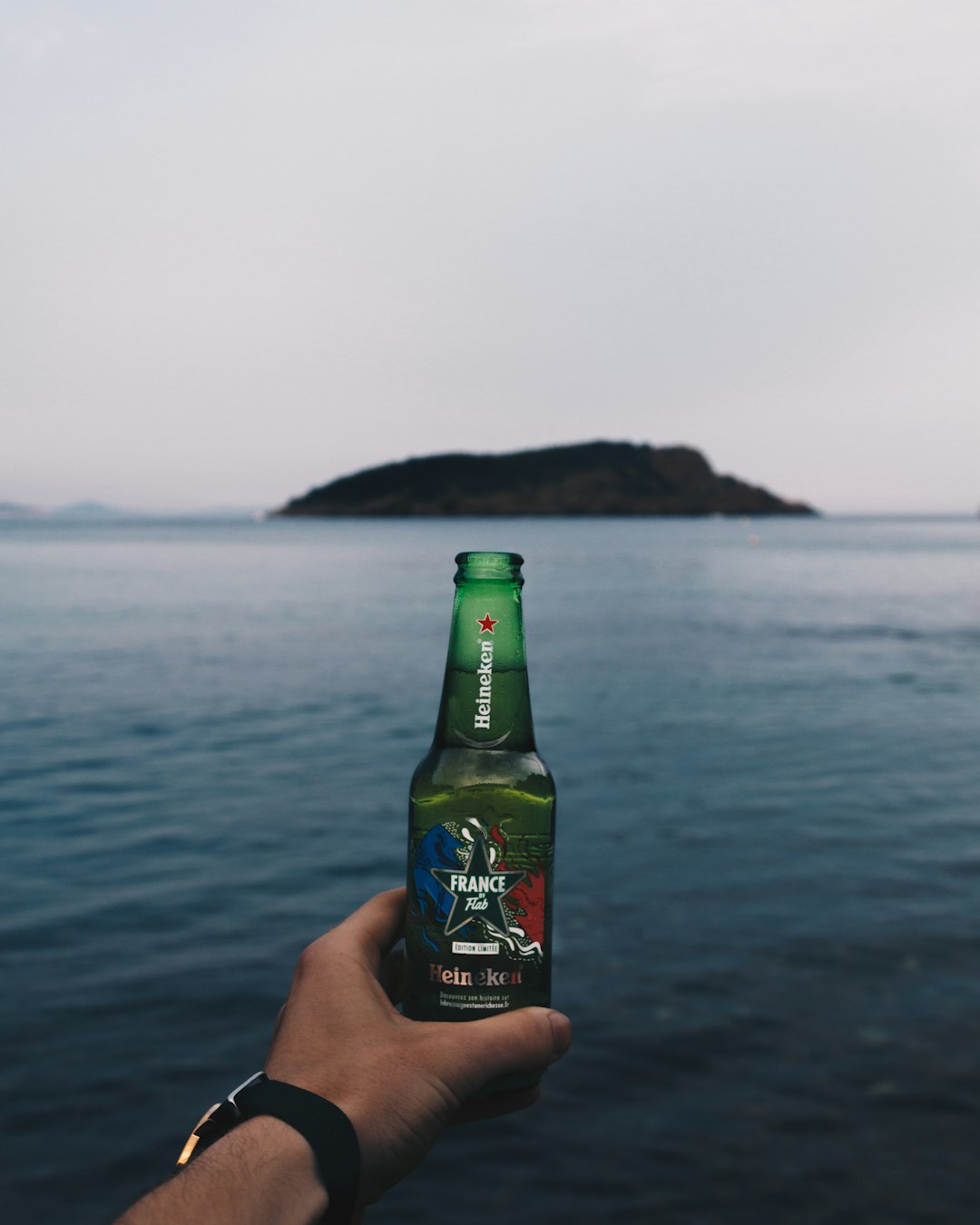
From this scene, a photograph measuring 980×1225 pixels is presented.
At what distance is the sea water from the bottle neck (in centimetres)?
510

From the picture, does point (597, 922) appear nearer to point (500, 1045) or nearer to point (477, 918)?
point (477, 918)

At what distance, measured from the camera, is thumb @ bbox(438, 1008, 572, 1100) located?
244 cm

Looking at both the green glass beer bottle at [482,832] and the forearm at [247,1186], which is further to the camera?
the green glass beer bottle at [482,832]

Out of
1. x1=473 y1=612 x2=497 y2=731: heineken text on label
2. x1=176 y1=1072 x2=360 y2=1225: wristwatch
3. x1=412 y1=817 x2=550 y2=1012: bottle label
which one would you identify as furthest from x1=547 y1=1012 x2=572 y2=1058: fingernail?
x1=473 y1=612 x2=497 y2=731: heineken text on label

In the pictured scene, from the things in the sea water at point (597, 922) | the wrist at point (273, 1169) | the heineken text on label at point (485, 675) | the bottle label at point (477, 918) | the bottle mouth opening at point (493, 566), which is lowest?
the sea water at point (597, 922)

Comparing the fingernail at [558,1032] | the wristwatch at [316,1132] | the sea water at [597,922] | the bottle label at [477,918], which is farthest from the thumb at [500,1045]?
the sea water at [597,922]

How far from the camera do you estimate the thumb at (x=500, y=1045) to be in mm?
2441

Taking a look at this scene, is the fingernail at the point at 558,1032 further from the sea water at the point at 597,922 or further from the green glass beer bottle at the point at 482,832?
the sea water at the point at 597,922

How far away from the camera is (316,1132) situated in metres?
2.15

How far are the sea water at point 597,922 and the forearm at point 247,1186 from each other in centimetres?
538

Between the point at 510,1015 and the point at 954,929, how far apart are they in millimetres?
A: 9450

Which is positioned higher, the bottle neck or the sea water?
the bottle neck

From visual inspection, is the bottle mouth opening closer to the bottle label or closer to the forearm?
the bottle label

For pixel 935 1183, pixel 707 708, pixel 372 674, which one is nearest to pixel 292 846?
pixel 935 1183
